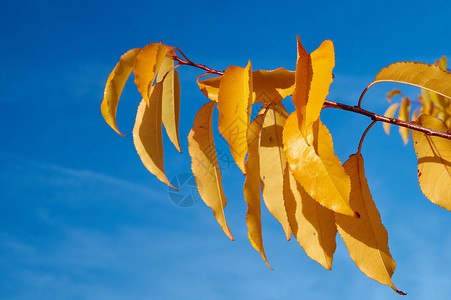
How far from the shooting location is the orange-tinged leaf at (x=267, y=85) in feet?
3.07

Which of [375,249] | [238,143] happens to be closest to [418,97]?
[375,249]

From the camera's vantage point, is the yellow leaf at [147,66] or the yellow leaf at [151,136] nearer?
the yellow leaf at [147,66]

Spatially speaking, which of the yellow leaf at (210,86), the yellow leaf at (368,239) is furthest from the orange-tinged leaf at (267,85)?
the yellow leaf at (368,239)

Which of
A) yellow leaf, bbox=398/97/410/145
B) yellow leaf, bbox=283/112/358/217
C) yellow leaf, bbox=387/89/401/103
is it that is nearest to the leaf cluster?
yellow leaf, bbox=283/112/358/217

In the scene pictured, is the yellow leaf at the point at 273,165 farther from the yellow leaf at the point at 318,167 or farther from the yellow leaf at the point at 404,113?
the yellow leaf at the point at 404,113

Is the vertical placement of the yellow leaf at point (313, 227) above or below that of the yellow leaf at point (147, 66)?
below

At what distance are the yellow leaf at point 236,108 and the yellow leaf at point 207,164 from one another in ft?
0.58

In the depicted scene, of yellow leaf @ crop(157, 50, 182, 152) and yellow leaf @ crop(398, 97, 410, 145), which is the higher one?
yellow leaf @ crop(398, 97, 410, 145)

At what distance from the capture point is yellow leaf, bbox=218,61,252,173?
82cm

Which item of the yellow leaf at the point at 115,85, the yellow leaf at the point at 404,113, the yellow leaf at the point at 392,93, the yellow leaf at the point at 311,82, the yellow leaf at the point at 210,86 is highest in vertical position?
the yellow leaf at the point at 392,93

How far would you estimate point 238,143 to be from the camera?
2.70ft

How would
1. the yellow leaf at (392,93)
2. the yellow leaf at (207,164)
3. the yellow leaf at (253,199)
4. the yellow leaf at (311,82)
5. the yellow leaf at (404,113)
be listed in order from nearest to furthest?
the yellow leaf at (311,82) → the yellow leaf at (253,199) → the yellow leaf at (207,164) → the yellow leaf at (404,113) → the yellow leaf at (392,93)

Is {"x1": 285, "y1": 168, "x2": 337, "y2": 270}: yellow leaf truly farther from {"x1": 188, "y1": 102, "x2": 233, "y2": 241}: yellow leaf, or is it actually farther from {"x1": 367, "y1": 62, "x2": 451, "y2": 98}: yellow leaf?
{"x1": 367, "y1": 62, "x2": 451, "y2": 98}: yellow leaf

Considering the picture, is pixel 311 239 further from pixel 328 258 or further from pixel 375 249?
pixel 375 249
